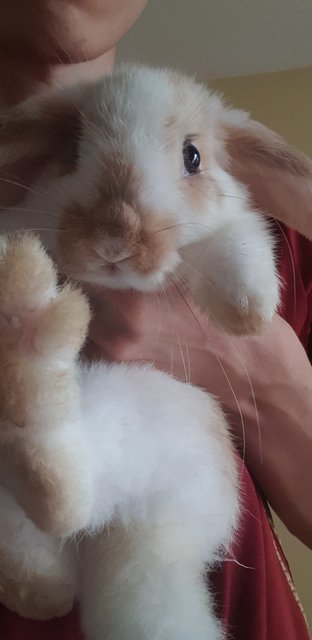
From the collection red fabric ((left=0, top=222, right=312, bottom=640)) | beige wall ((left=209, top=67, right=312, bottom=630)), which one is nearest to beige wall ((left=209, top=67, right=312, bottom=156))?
beige wall ((left=209, top=67, right=312, bottom=630))

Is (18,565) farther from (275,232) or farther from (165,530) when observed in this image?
(275,232)

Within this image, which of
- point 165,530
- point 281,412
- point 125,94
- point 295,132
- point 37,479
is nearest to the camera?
point 37,479

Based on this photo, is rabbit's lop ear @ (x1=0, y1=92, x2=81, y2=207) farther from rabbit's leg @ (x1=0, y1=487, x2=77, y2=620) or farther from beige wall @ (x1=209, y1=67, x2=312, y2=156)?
beige wall @ (x1=209, y1=67, x2=312, y2=156)

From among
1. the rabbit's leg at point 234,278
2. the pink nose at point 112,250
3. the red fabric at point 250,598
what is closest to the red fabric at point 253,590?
the red fabric at point 250,598

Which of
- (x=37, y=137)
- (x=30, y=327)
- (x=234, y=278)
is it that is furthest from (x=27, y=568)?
(x=37, y=137)

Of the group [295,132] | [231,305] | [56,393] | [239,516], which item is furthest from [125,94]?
[295,132]

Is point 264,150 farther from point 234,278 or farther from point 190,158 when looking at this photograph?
point 234,278
